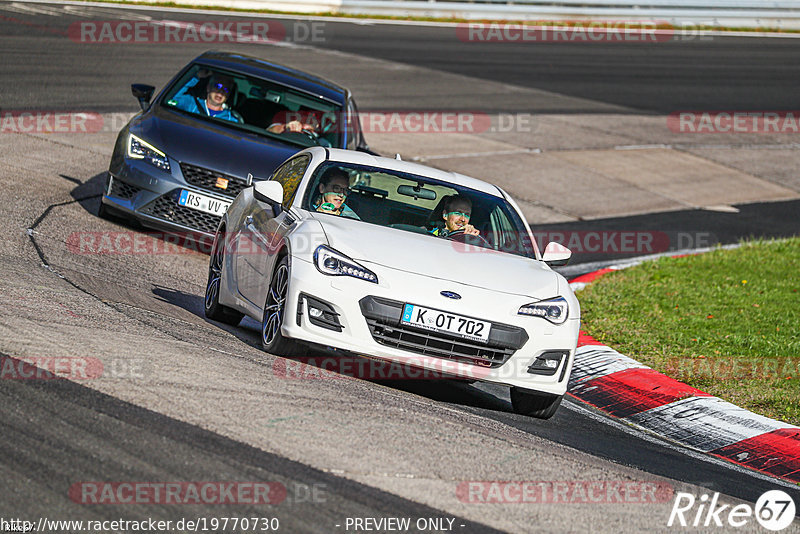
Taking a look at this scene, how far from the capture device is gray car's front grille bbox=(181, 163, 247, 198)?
11.1 m

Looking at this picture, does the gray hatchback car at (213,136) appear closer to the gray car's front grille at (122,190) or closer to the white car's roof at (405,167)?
the gray car's front grille at (122,190)

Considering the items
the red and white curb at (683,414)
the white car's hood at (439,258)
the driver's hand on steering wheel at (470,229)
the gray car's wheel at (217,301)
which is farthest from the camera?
the gray car's wheel at (217,301)

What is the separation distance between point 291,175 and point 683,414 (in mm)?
3364

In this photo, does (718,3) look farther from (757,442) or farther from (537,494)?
(537,494)

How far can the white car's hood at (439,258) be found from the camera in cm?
723

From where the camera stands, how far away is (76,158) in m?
14.6

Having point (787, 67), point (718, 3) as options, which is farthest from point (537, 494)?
point (718, 3)

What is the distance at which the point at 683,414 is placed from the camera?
8.41 m

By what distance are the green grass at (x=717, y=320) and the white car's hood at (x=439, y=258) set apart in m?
2.18

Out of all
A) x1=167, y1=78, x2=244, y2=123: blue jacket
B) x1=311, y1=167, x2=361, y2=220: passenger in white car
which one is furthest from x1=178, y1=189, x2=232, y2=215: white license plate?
→ x1=311, y1=167, x2=361, y2=220: passenger in white car

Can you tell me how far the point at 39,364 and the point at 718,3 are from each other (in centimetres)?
3516

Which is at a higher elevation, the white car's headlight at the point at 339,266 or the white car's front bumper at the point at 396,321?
the white car's headlight at the point at 339,266

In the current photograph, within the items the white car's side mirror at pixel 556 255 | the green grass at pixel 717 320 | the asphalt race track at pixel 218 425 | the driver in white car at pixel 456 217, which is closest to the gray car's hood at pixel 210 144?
the asphalt race track at pixel 218 425

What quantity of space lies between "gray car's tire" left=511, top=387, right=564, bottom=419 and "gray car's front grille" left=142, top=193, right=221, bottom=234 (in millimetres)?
4352
